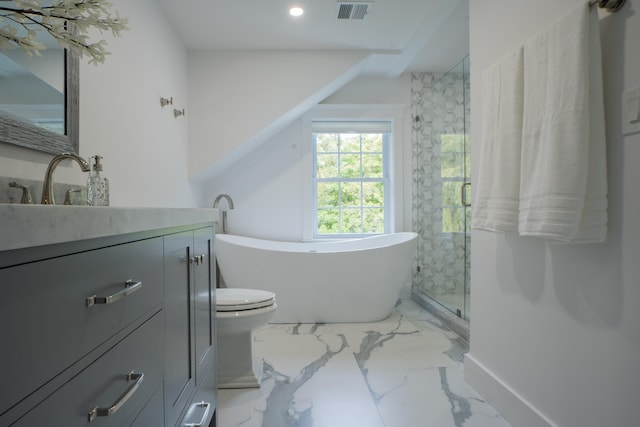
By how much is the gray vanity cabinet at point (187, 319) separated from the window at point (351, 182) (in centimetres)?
259

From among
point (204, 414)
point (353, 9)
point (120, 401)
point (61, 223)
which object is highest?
point (353, 9)

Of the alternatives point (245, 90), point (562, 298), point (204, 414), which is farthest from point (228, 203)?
point (562, 298)

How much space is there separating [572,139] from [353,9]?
1968mm

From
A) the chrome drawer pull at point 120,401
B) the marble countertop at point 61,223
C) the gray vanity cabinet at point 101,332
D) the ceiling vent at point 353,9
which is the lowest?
the chrome drawer pull at point 120,401

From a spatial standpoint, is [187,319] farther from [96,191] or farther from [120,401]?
[96,191]

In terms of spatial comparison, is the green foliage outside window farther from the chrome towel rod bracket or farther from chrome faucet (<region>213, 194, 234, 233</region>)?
the chrome towel rod bracket

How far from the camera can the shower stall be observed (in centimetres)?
298

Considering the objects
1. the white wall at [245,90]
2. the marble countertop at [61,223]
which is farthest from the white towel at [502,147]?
the white wall at [245,90]

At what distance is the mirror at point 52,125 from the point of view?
4.08 ft

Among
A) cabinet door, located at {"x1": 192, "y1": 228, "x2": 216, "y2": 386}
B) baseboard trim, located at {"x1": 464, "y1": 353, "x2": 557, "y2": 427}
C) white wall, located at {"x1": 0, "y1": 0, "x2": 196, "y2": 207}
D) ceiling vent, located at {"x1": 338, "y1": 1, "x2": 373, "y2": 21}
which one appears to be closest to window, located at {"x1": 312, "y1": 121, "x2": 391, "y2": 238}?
ceiling vent, located at {"x1": 338, "y1": 1, "x2": 373, "y2": 21}

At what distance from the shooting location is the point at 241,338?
6.39ft

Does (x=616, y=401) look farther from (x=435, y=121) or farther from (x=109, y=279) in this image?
(x=435, y=121)

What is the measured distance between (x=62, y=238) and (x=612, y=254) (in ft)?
4.46

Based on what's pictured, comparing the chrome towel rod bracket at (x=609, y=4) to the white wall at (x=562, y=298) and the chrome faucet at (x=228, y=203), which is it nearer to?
the white wall at (x=562, y=298)
